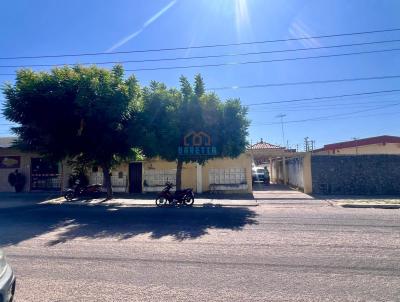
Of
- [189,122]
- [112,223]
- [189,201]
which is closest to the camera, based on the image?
[112,223]

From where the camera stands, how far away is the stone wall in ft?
62.1

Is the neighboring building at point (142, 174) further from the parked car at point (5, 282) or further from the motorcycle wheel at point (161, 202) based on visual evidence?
the parked car at point (5, 282)

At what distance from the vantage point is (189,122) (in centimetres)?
1611

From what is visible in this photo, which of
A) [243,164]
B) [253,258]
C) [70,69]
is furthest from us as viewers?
[243,164]

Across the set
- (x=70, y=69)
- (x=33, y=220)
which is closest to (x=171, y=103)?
(x=70, y=69)

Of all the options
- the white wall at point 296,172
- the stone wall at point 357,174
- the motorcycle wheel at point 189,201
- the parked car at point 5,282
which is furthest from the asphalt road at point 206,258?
the white wall at point 296,172

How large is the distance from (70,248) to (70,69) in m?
12.1

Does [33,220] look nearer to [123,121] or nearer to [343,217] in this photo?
[123,121]

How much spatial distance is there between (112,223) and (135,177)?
12038 millimetres

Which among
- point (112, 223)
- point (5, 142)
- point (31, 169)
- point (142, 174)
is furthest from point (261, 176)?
point (5, 142)

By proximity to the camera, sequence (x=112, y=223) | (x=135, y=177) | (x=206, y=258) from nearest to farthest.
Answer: (x=206, y=258), (x=112, y=223), (x=135, y=177)

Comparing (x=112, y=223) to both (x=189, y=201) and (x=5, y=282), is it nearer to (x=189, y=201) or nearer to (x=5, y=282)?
(x=189, y=201)

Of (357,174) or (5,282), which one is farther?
(357,174)

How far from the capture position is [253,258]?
6.13m
